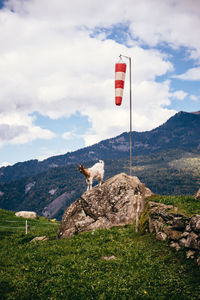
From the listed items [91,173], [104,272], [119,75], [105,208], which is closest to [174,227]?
[104,272]

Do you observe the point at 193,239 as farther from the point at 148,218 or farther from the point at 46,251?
the point at 46,251

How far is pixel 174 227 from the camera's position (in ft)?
49.6

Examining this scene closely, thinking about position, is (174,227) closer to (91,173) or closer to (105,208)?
(105,208)

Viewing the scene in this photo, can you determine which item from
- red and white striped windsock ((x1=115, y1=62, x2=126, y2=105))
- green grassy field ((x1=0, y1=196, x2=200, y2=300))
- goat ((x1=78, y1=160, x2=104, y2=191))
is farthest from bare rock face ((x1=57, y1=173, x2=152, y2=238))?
red and white striped windsock ((x1=115, y1=62, x2=126, y2=105))

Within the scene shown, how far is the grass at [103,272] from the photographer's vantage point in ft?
36.5

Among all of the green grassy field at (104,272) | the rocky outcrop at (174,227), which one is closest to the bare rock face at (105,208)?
the rocky outcrop at (174,227)

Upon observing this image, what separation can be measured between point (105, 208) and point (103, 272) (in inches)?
425

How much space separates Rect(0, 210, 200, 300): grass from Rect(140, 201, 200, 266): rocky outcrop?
49cm

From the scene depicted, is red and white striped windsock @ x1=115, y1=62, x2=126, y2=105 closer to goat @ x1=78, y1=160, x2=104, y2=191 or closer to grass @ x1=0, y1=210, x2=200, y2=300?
goat @ x1=78, y1=160, x2=104, y2=191

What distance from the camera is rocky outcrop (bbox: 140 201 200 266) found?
510 inches

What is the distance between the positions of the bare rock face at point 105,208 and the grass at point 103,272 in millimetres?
4402

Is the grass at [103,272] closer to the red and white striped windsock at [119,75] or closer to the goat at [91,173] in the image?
the goat at [91,173]

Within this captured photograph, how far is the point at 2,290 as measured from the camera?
12195mm

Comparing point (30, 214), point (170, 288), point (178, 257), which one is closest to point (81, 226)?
point (178, 257)
